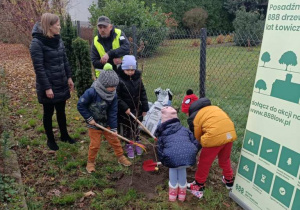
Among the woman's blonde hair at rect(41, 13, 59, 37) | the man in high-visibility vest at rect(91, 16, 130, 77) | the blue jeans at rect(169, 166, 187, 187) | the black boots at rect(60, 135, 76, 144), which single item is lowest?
the black boots at rect(60, 135, 76, 144)

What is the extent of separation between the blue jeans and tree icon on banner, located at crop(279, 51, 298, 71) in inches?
56.2

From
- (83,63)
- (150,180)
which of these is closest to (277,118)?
(150,180)

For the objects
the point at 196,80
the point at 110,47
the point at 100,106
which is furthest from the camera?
the point at 196,80

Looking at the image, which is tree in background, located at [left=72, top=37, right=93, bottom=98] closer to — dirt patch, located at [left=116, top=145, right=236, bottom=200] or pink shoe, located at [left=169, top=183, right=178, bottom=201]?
dirt patch, located at [left=116, top=145, right=236, bottom=200]

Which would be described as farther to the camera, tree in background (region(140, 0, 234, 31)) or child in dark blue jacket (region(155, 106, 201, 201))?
tree in background (region(140, 0, 234, 31))

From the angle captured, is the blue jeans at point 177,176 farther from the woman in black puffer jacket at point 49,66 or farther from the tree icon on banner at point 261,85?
the woman in black puffer jacket at point 49,66

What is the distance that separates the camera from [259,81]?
249 cm

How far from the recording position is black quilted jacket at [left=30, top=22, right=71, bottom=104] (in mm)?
3412

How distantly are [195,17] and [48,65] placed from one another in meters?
14.7

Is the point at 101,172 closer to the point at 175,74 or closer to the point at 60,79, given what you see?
the point at 60,79

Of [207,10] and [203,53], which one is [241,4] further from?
[203,53]

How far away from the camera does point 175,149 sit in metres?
2.73

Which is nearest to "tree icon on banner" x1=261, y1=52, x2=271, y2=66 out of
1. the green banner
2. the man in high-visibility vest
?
the green banner

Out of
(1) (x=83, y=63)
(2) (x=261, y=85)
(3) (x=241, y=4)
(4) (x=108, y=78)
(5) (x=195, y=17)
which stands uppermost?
(3) (x=241, y=4)
